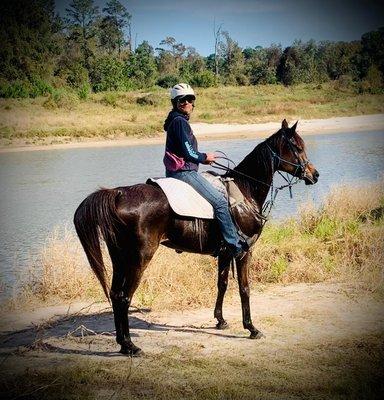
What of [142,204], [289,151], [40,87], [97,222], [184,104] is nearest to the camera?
[97,222]

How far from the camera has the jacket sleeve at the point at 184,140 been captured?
520 centimetres

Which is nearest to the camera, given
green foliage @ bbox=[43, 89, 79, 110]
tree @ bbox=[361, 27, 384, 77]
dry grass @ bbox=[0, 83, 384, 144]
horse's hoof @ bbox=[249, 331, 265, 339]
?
horse's hoof @ bbox=[249, 331, 265, 339]

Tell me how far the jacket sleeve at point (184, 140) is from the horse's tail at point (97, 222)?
32.1 inches

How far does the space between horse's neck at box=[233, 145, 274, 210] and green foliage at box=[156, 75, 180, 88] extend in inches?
1942

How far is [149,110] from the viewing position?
1631 inches

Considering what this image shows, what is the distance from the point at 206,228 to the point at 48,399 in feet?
7.51

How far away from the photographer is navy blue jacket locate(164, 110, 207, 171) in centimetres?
521

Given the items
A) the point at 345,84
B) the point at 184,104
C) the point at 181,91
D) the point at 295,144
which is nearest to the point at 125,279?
the point at 184,104

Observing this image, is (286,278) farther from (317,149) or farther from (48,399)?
(317,149)

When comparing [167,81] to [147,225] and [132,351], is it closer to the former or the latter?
[147,225]

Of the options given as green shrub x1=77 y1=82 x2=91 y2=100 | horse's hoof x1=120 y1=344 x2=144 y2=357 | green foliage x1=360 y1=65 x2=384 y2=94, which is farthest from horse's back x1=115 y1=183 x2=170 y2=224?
green foliage x1=360 y1=65 x2=384 y2=94

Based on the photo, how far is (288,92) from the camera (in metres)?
50.0

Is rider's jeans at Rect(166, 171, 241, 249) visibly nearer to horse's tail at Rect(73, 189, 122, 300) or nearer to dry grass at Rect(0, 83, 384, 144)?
horse's tail at Rect(73, 189, 122, 300)

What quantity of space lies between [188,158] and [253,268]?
381 centimetres
